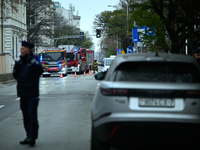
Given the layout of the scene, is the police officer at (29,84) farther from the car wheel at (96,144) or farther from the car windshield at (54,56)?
the car windshield at (54,56)

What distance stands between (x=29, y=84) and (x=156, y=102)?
2.66m

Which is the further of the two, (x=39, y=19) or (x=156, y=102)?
(x=39, y=19)

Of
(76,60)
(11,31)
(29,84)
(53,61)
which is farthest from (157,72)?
(11,31)

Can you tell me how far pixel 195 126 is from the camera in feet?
19.1

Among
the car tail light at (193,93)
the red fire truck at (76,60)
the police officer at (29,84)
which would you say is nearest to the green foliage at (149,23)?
the police officer at (29,84)

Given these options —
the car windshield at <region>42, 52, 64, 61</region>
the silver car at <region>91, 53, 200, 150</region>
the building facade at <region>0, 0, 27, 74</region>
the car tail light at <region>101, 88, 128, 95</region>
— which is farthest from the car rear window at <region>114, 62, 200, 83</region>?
the building facade at <region>0, 0, 27, 74</region>

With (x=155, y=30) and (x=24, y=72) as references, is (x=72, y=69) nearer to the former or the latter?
(x=155, y=30)

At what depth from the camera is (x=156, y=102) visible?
5.89 metres

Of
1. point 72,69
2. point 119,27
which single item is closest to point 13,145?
point 72,69

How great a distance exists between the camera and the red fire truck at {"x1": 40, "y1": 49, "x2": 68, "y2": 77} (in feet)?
144

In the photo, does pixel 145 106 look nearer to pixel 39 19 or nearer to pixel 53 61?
pixel 53 61

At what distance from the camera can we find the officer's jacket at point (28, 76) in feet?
25.4

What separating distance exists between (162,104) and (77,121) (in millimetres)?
5834

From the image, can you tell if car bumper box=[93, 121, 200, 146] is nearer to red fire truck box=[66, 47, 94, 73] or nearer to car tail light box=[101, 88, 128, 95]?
car tail light box=[101, 88, 128, 95]
